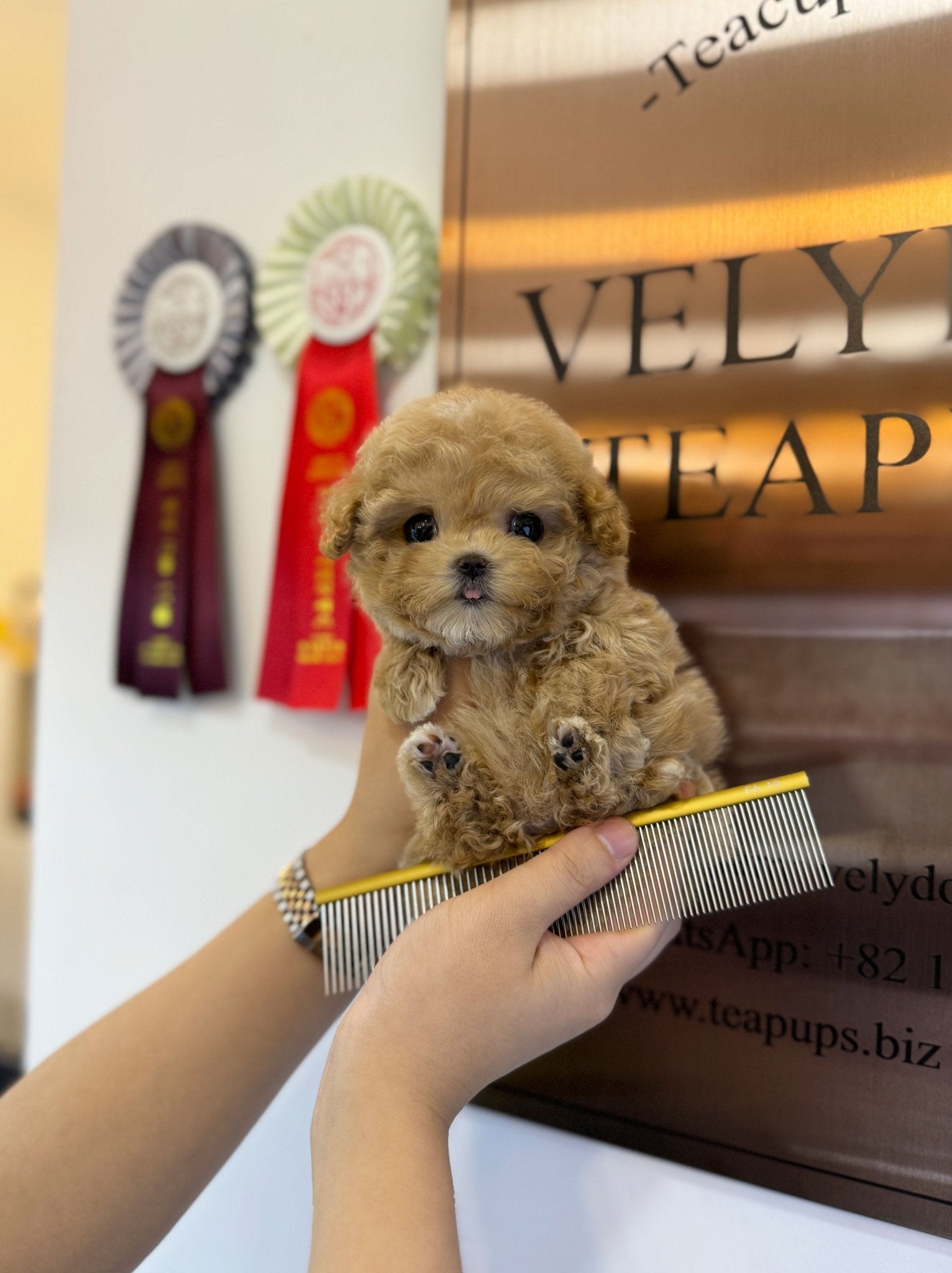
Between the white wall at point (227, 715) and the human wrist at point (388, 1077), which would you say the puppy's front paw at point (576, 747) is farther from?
the white wall at point (227, 715)

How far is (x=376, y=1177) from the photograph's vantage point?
0.52 m

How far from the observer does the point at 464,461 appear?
1.86 feet

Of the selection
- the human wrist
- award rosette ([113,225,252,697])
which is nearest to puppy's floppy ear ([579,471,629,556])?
the human wrist

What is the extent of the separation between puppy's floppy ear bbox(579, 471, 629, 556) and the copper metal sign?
0.76ft

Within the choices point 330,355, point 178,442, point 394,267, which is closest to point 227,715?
point 178,442

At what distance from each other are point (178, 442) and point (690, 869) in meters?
0.92

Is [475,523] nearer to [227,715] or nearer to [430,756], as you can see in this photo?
[430,756]

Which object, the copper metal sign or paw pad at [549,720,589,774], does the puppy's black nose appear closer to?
paw pad at [549,720,589,774]

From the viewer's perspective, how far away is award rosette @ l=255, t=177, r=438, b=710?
99cm

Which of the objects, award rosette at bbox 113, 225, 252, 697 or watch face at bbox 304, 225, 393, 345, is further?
award rosette at bbox 113, 225, 252, 697

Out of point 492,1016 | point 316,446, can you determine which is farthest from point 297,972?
point 316,446

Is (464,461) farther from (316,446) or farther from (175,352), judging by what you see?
(175,352)

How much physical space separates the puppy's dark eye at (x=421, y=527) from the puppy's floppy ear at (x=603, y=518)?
11 cm

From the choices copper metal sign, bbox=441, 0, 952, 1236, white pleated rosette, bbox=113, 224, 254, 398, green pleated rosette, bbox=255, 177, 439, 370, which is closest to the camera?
copper metal sign, bbox=441, 0, 952, 1236
